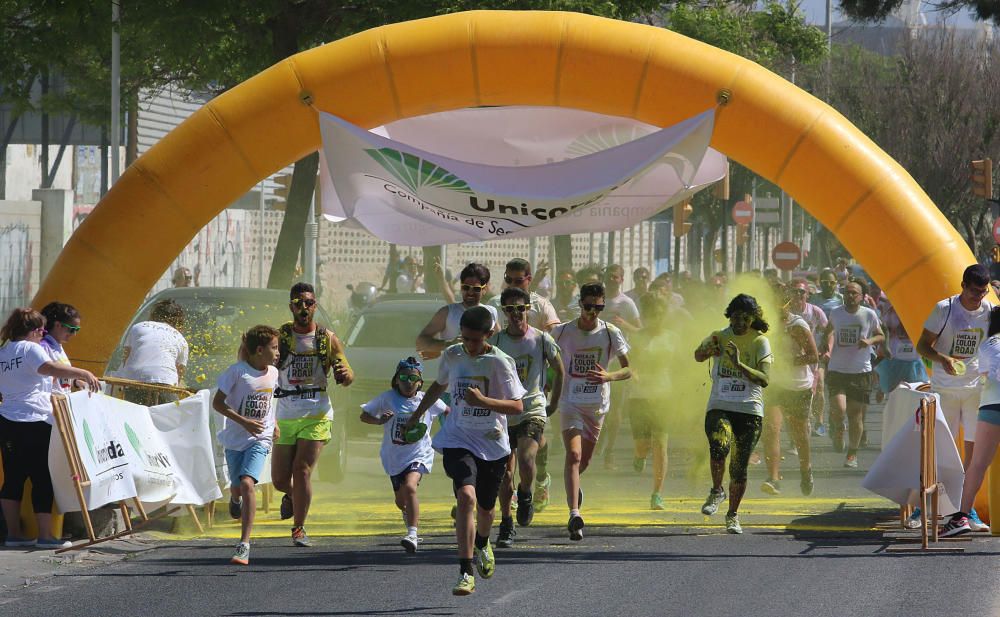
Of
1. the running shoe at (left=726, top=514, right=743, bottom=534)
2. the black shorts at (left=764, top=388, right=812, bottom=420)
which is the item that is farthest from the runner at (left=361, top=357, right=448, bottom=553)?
the black shorts at (left=764, top=388, right=812, bottom=420)

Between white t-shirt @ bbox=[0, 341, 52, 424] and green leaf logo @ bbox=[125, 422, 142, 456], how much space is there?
21.1 inches

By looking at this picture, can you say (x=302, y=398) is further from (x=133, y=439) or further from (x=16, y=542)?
(x=16, y=542)

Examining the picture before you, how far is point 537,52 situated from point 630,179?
1.19m

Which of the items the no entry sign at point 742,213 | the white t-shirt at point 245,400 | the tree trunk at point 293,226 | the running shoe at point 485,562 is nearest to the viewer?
the running shoe at point 485,562

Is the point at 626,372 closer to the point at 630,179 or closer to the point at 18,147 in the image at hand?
the point at 630,179

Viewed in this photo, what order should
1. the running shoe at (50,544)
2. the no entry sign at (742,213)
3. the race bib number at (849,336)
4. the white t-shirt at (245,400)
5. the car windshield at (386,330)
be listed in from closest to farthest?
1. the white t-shirt at (245,400)
2. the running shoe at (50,544)
3. the race bib number at (849,336)
4. the car windshield at (386,330)
5. the no entry sign at (742,213)

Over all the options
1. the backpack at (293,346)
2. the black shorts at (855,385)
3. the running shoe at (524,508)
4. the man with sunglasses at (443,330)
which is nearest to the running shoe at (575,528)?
the running shoe at (524,508)

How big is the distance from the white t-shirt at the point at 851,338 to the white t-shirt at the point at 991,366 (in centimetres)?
536

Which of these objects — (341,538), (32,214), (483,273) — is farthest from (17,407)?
(32,214)

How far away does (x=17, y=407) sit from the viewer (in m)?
10.8

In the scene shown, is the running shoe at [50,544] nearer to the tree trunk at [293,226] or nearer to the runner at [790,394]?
the runner at [790,394]

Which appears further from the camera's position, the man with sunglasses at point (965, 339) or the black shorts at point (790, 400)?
the black shorts at point (790, 400)

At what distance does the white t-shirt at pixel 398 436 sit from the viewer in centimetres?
1092

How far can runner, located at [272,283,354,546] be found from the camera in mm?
10898
